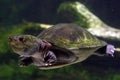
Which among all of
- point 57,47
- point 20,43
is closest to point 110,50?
point 57,47

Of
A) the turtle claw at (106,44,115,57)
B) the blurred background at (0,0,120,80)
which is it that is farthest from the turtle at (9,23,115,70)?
the blurred background at (0,0,120,80)

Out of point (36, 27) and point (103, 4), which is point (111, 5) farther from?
point (36, 27)

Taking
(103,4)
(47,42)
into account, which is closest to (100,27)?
(103,4)

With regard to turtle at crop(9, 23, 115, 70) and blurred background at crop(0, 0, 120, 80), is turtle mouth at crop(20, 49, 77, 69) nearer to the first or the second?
turtle at crop(9, 23, 115, 70)

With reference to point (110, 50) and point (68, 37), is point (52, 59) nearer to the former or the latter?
point (68, 37)

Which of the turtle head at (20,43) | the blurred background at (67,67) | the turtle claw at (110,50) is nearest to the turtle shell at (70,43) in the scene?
the turtle claw at (110,50)

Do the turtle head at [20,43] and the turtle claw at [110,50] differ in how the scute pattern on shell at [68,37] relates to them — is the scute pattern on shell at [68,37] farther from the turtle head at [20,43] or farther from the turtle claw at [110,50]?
the turtle head at [20,43]

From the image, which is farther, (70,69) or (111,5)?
(111,5)
